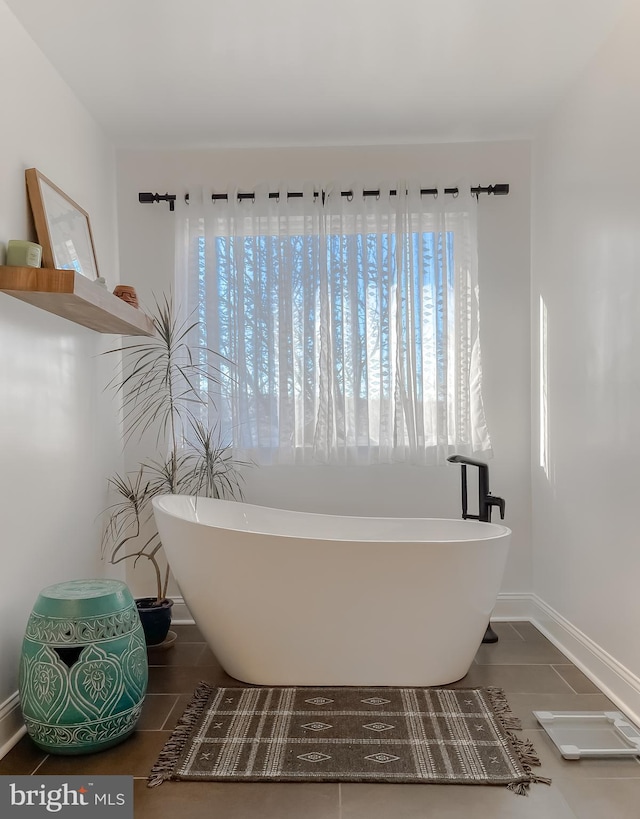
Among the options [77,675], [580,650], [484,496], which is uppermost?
[484,496]

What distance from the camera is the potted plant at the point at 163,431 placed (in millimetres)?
3680

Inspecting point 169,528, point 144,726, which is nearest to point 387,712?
point 144,726

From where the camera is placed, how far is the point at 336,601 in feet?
9.02

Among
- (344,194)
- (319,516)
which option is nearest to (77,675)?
(319,516)

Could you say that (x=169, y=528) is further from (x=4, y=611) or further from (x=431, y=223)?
(x=431, y=223)

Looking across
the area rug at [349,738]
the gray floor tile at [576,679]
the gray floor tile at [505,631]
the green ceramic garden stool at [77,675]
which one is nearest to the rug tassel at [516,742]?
the area rug at [349,738]

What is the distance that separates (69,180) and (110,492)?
5.15 ft

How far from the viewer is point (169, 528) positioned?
2.90 m

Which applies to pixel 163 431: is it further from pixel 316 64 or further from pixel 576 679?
pixel 576 679

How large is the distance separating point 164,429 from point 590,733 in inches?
99.9

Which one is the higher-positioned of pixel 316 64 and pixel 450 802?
pixel 316 64

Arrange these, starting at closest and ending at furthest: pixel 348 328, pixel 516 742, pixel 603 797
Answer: pixel 603 797
pixel 516 742
pixel 348 328

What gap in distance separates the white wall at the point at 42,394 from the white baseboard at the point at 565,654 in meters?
0.04

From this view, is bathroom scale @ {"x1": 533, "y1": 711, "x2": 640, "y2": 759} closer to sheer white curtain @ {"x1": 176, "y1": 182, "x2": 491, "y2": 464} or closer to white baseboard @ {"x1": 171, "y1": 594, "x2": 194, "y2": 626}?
sheer white curtain @ {"x1": 176, "y1": 182, "x2": 491, "y2": 464}
